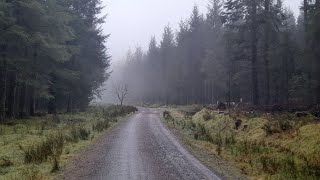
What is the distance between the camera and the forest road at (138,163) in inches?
475

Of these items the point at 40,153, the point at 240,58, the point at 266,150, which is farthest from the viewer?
the point at 240,58

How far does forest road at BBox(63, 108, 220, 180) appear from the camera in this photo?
12.1 meters

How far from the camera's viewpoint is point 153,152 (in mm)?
17297

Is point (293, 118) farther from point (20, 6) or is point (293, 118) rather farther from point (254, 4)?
point (20, 6)

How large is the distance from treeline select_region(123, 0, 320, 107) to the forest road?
57.8ft

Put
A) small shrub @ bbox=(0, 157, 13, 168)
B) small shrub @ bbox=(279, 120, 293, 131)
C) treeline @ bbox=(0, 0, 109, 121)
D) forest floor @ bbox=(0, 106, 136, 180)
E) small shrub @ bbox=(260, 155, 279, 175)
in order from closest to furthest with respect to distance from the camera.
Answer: forest floor @ bbox=(0, 106, 136, 180) → small shrub @ bbox=(260, 155, 279, 175) → small shrub @ bbox=(0, 157, 13, 168) → small shrub @ bbox=(279, 120, 293, 131) → treeline @ bbox=(0, 0, 109, 121)

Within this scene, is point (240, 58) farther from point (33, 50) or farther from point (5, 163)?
point (5, 163)

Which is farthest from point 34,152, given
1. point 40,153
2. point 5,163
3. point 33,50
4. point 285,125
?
point 33,50

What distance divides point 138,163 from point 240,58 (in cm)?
2963

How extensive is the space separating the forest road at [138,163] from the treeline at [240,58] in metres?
17.6

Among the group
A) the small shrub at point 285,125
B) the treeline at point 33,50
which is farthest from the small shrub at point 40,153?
the treeline at point 33,50

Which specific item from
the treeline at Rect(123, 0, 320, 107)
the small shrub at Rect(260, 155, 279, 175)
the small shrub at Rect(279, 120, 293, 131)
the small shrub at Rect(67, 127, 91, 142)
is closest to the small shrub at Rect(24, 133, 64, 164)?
the small shrub at Rect(67, 127, 91, 142)

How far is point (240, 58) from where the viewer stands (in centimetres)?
4156

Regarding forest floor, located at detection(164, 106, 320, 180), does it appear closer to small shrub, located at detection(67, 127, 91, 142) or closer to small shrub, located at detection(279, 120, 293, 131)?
small shrub, located at detection(279, 120, 293, 131)
